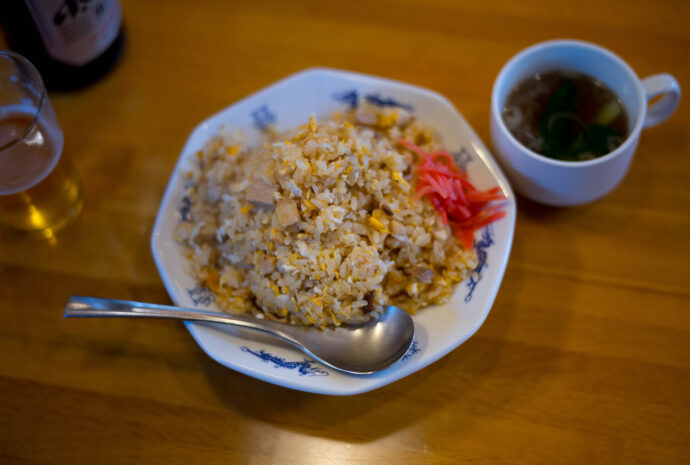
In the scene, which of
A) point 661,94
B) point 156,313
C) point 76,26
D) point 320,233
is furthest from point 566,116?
point 76,26

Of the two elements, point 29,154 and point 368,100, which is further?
point 368,100

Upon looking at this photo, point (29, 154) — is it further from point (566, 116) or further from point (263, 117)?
point (566, 116)

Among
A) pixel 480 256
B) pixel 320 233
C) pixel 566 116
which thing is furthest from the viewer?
pixel 566 116

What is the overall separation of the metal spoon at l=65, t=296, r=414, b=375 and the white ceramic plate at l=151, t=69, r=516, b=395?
0.09 feet

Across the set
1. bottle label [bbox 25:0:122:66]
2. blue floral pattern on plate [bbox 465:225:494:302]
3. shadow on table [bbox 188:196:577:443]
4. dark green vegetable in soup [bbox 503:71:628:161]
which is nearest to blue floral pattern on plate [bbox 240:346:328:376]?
shadow on table [bbox 188:196:577:443]

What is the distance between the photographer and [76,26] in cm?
179

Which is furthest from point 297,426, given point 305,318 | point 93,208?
point 93,208

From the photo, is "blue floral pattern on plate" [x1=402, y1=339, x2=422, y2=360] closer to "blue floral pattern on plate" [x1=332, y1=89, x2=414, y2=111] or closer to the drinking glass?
"blue floral pattern on plate" [x1=332, y1=89, x2=414, y2=111]

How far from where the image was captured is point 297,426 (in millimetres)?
1517

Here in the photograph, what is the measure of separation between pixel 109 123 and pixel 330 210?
1.00 meters

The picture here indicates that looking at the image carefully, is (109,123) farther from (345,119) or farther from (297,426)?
(297,426)

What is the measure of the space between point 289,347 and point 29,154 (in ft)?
2.84

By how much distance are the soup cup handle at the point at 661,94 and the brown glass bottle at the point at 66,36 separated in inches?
63.7

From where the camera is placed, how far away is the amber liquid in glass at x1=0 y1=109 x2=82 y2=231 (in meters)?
1.54
